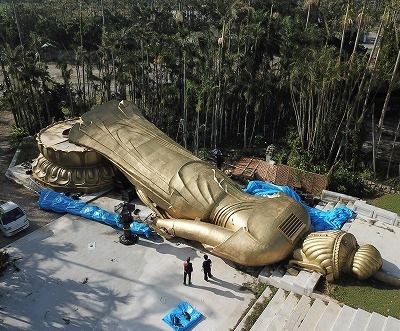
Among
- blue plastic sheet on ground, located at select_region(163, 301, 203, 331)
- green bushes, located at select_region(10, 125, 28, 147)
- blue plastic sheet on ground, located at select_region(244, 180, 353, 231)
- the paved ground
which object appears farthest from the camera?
green bushes, located at select_region(10, 125, 28, 147)

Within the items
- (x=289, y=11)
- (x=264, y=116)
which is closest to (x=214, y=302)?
(x=264, y=116)

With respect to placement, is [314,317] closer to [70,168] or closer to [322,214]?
[322,214]

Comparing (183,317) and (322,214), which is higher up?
(322,214)

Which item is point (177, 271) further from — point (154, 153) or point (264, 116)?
point (264, 116)

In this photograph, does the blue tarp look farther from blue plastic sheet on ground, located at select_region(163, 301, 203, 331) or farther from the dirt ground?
blue plastic sheet on ground, located at select_region(163, 301, 203, 331)

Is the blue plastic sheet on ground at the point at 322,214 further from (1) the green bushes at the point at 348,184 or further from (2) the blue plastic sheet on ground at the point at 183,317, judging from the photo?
(2) the blue plastic sheet on ground at the point at 183,317

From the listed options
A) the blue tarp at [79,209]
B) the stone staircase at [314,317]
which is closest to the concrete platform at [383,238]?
the stone staircase at [314,317]

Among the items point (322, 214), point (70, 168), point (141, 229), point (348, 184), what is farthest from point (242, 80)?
point (141, 229)

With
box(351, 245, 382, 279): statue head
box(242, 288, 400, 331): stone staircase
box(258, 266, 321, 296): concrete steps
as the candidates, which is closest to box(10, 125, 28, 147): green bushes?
box(258, 266, 321, 296): concrete steps
